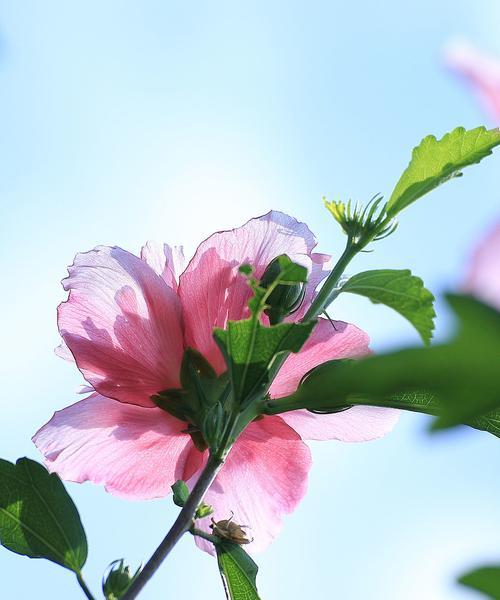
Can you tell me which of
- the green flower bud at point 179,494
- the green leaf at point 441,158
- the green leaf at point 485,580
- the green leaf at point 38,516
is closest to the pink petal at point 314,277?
the green leaf at point 441,158

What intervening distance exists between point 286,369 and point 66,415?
0.25 m

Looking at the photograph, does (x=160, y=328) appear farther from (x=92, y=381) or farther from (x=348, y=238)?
(x=348, y=238)

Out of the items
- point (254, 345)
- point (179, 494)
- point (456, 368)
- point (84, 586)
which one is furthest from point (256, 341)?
point (456, 368)

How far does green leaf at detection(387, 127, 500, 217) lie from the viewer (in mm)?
847

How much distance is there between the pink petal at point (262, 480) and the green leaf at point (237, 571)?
9cm

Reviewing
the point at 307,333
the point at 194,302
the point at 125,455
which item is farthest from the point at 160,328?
the point at 307,333

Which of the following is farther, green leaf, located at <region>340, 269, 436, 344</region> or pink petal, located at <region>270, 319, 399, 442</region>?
pink petal, located at <region>270, 319, 399, 442</region>

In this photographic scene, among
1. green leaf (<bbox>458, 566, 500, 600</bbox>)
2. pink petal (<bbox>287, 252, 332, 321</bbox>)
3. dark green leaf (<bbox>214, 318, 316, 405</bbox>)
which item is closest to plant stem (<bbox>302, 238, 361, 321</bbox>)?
pink petal (<bbox>287, 252, 332, 321</bbox>)

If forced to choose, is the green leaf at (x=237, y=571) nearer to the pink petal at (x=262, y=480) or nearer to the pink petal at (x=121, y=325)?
the pink petal at (x=262, y=480)

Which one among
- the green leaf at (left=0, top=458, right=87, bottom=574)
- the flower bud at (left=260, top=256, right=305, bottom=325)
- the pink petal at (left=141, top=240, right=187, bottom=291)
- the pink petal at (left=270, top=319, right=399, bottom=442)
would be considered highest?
the pink petal at (left=141, top=240, right=187, bottom=291)

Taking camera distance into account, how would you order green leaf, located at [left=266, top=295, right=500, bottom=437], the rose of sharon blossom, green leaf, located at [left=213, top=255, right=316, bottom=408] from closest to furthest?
green leaf, located at [left=266, top=295, right=500, bottom=437], green leaf, located at [left=213, top=255, right=316, bottom=408], the rose of sharon blossom

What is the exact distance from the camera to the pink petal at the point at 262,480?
3.12ft

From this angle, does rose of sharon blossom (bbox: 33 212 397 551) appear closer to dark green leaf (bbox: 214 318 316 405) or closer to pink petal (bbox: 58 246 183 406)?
pink petal (bbox: 58 246 183 406)

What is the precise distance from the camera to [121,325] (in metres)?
0.90
